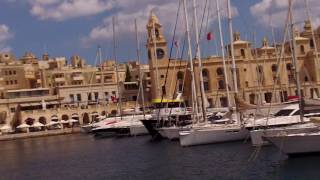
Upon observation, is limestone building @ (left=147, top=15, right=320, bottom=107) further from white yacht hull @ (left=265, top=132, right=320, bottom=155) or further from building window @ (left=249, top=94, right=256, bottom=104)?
white yacht hull @ (left=265, top=132, right=320, bottom=155)

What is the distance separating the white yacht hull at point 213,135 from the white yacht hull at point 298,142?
10.8 meters

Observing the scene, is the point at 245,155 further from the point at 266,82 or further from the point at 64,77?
the point at 64,77

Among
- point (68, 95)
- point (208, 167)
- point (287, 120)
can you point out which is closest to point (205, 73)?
point (68, 95)

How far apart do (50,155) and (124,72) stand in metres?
77.7

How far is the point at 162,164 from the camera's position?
3528 cm

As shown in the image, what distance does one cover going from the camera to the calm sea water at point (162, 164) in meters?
28.6

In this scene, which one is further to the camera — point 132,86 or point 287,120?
point 132,86

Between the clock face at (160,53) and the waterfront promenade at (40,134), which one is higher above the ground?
the clock face at (160,53)

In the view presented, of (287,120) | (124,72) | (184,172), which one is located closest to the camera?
(184,172)

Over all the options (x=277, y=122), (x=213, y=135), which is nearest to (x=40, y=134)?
(x=213, y=135)

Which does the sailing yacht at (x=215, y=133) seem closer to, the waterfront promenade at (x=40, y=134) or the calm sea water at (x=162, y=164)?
the calm sea water at (x=162, y=164)

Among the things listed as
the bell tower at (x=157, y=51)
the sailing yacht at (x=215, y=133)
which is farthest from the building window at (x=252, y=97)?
the sailing yacht at (x=215, y=133)

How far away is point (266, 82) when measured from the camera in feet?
324

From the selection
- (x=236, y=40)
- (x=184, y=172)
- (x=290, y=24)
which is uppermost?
(x=236, y=40)
